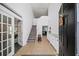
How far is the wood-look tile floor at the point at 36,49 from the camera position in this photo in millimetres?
1760

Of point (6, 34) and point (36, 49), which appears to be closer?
point (6, 34)

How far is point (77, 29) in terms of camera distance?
1.29 metres

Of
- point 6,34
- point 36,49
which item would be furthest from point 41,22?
point 6,34

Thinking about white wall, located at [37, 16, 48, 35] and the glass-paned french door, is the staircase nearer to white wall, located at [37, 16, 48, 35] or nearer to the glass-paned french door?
white wall, located at [37, 16, 48, 35]

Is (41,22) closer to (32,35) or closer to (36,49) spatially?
(32,35)

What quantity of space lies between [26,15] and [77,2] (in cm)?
105

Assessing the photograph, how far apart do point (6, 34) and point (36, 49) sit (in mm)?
616

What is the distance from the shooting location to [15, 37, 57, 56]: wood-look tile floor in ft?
5.77

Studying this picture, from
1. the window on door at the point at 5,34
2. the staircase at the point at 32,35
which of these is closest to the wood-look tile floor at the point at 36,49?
the staircase at the point at 32,35

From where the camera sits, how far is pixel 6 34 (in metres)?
1.64

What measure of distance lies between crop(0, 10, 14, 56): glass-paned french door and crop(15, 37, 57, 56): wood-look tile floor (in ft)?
0.56

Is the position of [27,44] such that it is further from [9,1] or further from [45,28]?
[9,1]

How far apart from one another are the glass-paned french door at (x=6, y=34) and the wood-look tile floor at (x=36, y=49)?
0.17m

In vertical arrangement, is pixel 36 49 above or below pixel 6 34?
below
